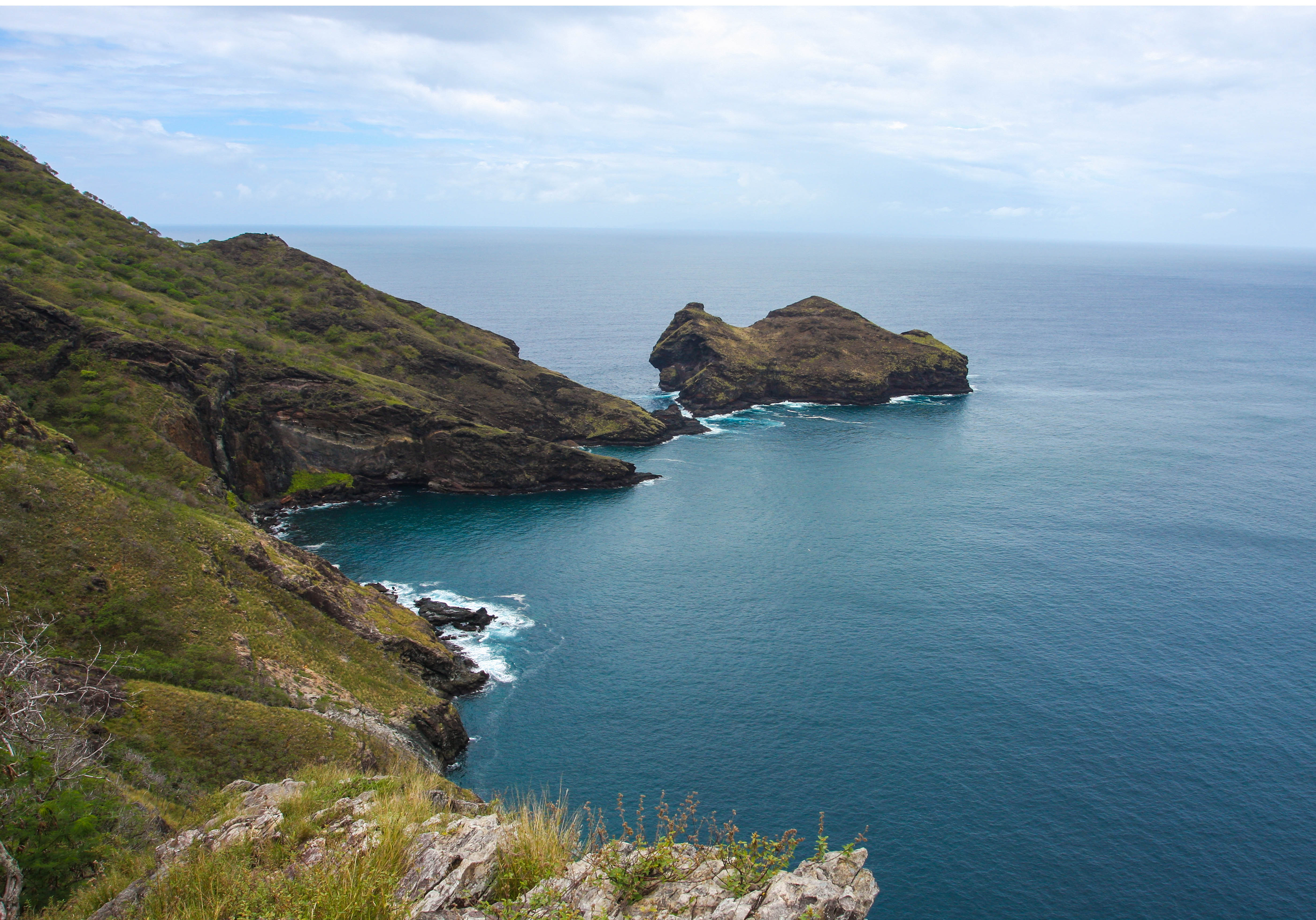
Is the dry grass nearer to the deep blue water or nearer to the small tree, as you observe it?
the small tree

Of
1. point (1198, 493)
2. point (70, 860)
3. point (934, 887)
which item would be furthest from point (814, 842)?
point (1198, 493)

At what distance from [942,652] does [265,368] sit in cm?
9099

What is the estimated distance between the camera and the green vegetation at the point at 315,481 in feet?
339

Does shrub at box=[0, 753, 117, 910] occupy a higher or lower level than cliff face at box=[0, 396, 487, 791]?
higher

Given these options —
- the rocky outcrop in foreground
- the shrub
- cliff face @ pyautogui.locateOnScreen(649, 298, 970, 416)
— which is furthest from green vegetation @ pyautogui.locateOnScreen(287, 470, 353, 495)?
the rocky outcrop in foreground

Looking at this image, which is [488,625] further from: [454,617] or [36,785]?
[36,785]

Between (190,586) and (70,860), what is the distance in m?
37.0

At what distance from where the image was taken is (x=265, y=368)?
107 m

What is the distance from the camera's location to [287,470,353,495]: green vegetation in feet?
339

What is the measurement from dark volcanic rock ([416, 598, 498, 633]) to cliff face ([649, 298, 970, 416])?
283 feet

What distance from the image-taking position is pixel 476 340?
476ft

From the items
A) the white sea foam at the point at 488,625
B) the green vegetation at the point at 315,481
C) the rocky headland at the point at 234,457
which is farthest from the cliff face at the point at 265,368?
the white sea foam at the point at 488,625

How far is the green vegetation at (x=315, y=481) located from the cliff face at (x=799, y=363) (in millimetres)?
69013

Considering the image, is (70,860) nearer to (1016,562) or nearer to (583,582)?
(583,582)
